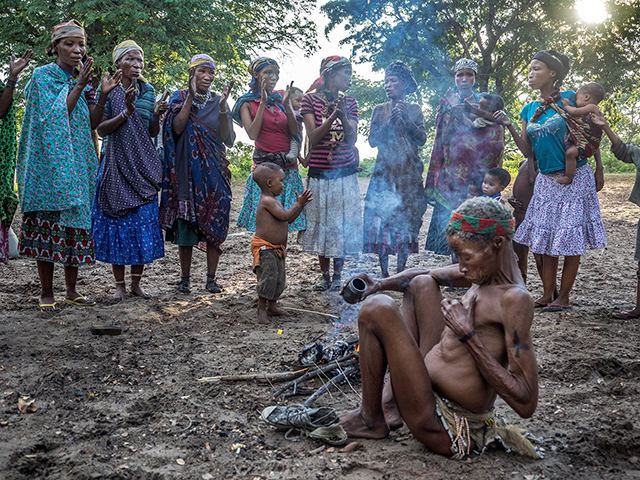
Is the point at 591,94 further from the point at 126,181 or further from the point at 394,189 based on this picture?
the point at 126,181

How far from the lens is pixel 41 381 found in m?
3.12

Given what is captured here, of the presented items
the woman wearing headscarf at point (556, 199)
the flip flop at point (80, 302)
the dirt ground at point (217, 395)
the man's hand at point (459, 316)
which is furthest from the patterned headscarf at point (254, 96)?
the man's hand at point (459, 316)

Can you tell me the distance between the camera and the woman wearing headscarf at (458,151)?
17.8 feet

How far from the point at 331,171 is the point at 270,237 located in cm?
142

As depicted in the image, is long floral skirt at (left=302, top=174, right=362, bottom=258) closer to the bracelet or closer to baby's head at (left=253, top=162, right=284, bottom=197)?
baby's head at (left=253, top=162, right=284, bottom=197)

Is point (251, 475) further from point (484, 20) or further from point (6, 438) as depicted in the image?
point (484, 20)

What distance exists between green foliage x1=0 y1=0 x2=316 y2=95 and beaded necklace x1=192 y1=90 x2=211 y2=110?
492cm

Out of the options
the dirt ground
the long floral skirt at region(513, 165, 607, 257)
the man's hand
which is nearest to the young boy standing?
the dirt ground

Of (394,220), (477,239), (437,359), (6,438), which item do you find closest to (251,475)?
(437,359)

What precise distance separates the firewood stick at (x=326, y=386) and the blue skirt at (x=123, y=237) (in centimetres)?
252

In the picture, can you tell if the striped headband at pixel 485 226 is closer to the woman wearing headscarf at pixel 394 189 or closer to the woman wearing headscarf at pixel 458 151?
the woman wearing headscarf at pixel 458 151

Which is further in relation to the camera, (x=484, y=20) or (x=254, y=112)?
(x=484, y=20)

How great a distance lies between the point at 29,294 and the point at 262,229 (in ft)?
8.35

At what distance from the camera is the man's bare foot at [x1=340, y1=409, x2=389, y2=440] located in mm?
2543
